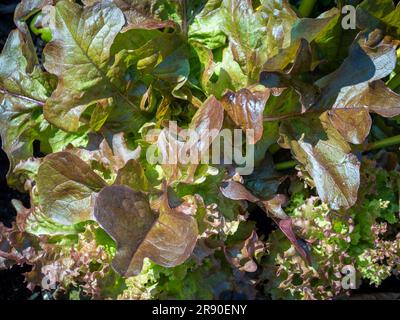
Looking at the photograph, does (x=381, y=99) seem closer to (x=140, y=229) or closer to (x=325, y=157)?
(x=325, y=157)

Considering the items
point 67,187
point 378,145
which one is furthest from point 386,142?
point 67,187

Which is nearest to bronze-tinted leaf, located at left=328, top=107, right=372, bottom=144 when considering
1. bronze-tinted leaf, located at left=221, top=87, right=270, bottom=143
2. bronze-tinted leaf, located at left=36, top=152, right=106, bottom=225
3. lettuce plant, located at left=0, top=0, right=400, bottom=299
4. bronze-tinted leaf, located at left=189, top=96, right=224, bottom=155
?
lettuce plant, located at left=0, top=0, right=400, bottom=299

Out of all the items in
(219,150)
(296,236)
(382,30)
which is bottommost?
(296,236)

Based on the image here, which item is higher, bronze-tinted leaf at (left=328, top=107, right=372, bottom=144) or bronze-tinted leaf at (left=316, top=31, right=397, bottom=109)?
bronze-tinted leaf at (left=316, top=31, right=397, bottom=109)

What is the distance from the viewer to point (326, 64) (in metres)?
1.56

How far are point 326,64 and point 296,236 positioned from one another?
1.58 ft

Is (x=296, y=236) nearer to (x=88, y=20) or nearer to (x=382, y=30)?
(x=382, y=30)

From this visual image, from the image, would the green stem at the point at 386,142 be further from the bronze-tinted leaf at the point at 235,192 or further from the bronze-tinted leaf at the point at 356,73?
the bronze-tinted leaf at the point at 235,192

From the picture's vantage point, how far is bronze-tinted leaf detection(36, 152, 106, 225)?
1.35 m

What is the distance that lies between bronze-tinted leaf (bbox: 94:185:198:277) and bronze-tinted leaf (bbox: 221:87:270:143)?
0.88 ft

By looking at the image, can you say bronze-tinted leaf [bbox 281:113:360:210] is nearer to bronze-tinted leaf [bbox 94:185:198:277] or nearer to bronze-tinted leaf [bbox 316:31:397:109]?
bronze-tinted leaf [bbox 316:31:397:109]

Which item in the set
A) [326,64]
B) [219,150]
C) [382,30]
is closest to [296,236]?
[219,150]

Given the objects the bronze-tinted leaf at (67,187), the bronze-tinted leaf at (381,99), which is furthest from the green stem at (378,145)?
the bronze-tinted leaf at (67,187)

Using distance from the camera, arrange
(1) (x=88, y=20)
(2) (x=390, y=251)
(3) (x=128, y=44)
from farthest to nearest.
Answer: (2) (x=390, y=251)
(3) (x=128, y=44)
(1) (x=88, y=20)
